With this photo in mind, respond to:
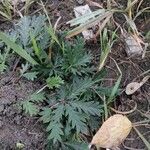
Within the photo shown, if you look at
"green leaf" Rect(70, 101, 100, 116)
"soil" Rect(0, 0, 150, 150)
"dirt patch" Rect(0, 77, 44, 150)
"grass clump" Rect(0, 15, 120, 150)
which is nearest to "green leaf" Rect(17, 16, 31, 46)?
"grass clump" Rect(0, 15, 120, 150)

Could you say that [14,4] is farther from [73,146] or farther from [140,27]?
[73,146]

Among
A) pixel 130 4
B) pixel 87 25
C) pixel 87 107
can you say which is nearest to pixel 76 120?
pixel 87 107

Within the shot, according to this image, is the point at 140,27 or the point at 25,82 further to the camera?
the point at 140,27

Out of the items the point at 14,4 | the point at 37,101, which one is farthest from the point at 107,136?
the point at 14,4

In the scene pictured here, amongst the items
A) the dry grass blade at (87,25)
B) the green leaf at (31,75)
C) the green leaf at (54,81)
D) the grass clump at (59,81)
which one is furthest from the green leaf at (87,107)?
the dry grass blade at (87,25)

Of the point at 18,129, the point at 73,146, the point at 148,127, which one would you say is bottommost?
the point at 148,127

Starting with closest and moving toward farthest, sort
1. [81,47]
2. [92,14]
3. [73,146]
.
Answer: [73,146] → [81,47] → [92,14]

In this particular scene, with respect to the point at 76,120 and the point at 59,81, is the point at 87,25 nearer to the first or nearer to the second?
the point at 59,81
